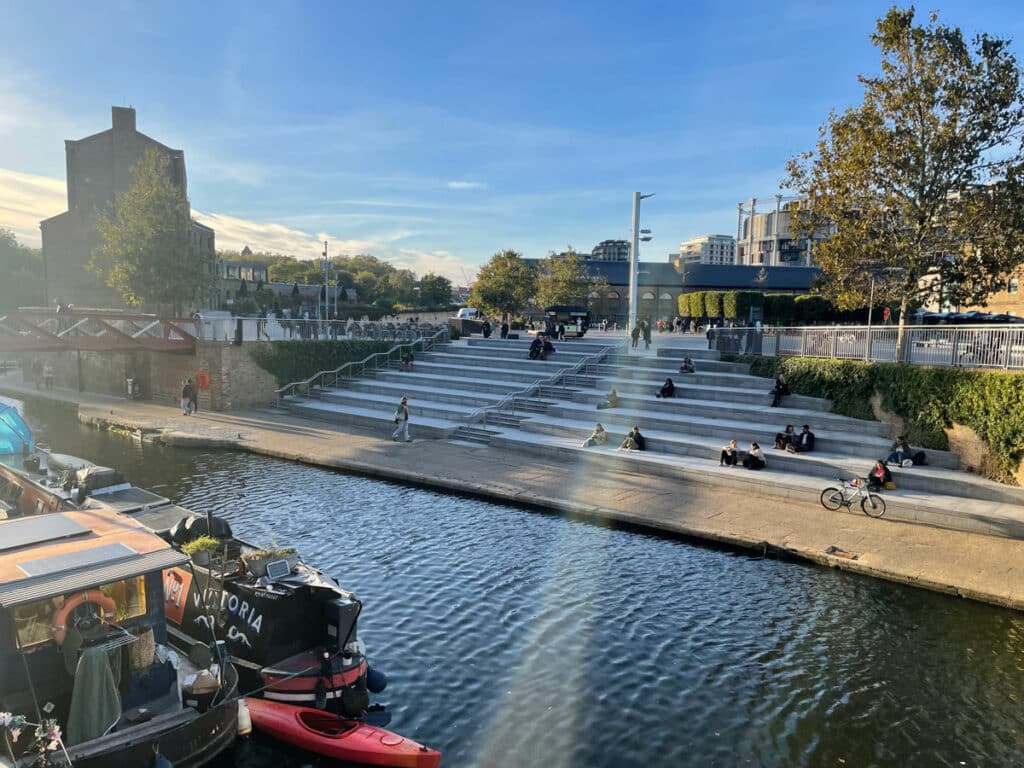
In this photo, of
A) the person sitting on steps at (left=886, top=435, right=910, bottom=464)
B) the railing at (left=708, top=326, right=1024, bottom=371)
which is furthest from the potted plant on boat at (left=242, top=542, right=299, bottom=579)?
the railing at (left=708, top=326, right=1024, bottom=371)

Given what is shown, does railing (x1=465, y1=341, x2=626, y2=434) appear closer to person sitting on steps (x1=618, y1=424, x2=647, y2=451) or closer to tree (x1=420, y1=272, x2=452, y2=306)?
person sitting on steps (x1=618, y1=424, x2=647, y2=451)

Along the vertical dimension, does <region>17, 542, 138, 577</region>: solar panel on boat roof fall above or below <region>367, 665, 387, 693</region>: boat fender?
above

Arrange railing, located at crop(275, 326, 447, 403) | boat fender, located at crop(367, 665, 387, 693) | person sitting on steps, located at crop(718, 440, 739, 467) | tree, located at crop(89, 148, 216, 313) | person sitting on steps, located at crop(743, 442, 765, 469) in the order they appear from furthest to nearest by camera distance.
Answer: tree, located at crop(89, 148, 216, 313) < railing, located at crop(275, 326, 447, 403) < person sitting on steps, located at crop(718, 440, 739, 467) < person sitting on steps, located at crop(743, 442, 765, 469) < boat fender, located at crop(367, 665, 387, 693)

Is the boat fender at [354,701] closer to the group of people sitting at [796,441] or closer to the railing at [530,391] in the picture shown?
the group of people sitting at [796,441]

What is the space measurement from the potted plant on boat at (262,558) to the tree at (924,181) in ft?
59.5

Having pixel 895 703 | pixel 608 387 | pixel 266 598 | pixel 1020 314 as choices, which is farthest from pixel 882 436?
pixel 1020 314

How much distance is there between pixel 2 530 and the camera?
872 cm

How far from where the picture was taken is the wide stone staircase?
1758 cm

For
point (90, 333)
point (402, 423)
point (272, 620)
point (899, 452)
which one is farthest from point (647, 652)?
point (90, 333)

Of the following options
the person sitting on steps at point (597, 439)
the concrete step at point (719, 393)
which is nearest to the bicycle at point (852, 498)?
the concrete step at point (719, 393)

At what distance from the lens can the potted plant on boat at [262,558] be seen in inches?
366

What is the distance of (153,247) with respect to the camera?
36156mm

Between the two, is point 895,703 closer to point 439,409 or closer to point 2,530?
point 2,530

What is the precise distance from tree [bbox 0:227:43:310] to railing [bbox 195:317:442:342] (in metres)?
55.6
